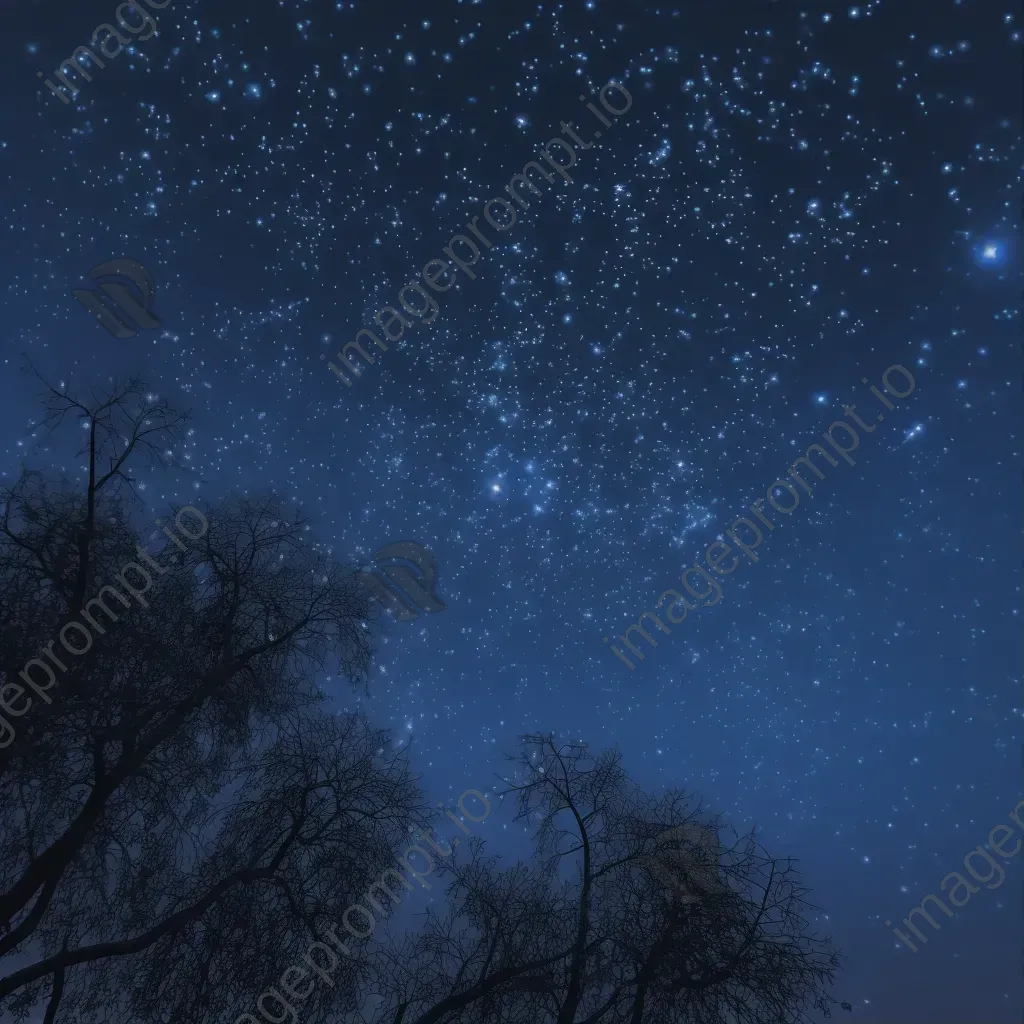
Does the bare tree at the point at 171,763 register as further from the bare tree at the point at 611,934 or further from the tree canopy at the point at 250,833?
the bare tree at the point at 611,934

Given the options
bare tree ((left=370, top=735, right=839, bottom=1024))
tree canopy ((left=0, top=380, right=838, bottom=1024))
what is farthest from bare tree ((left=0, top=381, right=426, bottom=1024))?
bare tree ((left=370, top=735, right=839, bottom=1024))

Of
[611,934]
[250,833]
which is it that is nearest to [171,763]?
[250,833]

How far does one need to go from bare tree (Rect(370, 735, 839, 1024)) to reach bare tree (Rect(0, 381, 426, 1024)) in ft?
5.90

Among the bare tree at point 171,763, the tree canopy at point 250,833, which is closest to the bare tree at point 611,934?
the tree canopy at point 250,833

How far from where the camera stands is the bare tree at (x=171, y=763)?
7.37 metres

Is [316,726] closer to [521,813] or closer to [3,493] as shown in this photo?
[521,813]

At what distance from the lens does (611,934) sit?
8.16 m

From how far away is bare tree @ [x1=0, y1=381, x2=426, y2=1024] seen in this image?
7.37 m

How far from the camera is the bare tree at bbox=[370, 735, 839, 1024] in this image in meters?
7.73

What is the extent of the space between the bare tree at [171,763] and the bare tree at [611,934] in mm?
1798

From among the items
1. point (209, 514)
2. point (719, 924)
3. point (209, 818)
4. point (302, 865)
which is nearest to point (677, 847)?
point (719, 924)

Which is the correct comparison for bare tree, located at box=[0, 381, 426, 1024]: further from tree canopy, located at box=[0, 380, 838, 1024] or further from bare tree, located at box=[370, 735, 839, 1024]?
bare tree, located at box=[370, 735, 839, 1024]

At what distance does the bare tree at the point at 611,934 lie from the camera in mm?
7734

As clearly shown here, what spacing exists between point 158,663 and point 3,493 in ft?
11.0
